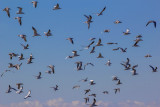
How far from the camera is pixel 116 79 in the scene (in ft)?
342

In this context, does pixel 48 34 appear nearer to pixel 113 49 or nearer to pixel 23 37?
pixel 23 37

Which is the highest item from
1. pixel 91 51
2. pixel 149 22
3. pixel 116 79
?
pixel 149 22

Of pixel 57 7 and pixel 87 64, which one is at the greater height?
pixel 57 7

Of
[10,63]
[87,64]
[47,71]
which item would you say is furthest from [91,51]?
[10,63]

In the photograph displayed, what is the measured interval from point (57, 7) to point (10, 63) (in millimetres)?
21783

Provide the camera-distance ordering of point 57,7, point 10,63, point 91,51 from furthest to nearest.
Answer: point 10,63
point 91,51
point 57,7

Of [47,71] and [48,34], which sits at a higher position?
[48,34]

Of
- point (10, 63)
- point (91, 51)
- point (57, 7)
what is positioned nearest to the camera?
point (57, 7)

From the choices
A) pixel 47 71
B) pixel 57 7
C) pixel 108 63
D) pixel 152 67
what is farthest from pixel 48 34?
pixel 152 67

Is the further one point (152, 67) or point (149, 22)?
point (152, 67)

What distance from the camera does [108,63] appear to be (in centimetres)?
10275

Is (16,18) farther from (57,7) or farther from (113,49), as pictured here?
(113,49)

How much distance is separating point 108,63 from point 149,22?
17876 millimetres

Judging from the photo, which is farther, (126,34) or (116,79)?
(116,79)
